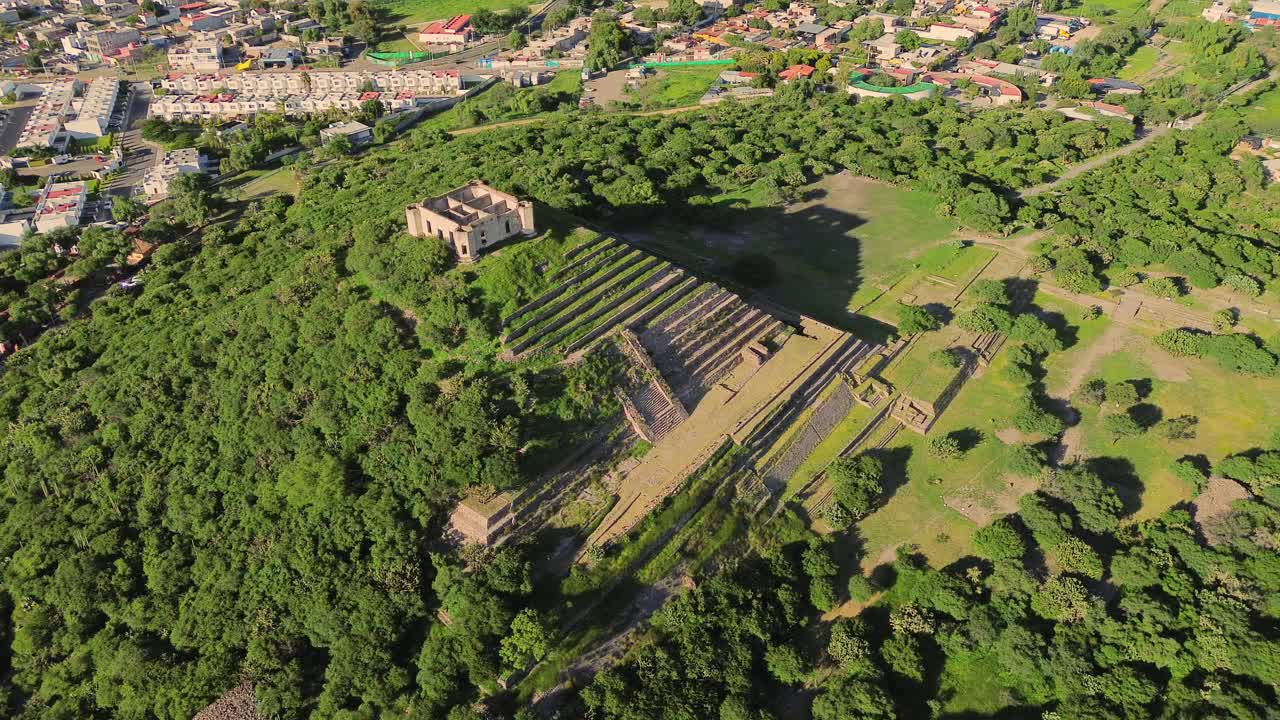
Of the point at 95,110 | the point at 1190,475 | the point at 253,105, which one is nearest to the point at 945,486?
the point at 1190,475

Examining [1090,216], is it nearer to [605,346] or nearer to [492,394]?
[605,346]

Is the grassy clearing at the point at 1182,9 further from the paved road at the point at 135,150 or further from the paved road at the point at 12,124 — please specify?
the paved road at the point at 12,124

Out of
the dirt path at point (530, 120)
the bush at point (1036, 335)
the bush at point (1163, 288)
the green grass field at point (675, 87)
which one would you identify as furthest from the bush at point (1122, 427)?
the green grass field at point (675, 87)

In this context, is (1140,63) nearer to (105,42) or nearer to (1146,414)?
(1146,414)

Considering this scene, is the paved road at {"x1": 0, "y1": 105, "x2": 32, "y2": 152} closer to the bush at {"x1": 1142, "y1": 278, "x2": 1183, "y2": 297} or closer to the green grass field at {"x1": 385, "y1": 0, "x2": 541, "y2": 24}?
the green grass field at {"x1": 385, "y1": 0, "x2": 541, "y2": 24}

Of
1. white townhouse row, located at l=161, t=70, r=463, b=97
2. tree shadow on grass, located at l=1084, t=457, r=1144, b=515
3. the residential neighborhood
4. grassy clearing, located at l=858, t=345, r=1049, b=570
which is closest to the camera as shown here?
the residential neighborhood

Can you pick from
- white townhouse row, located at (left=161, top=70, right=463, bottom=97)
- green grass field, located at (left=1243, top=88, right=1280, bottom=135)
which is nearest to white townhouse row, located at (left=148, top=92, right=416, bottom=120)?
white townhouse row, located at (left=161, top=70, right=463, bottom=97)
